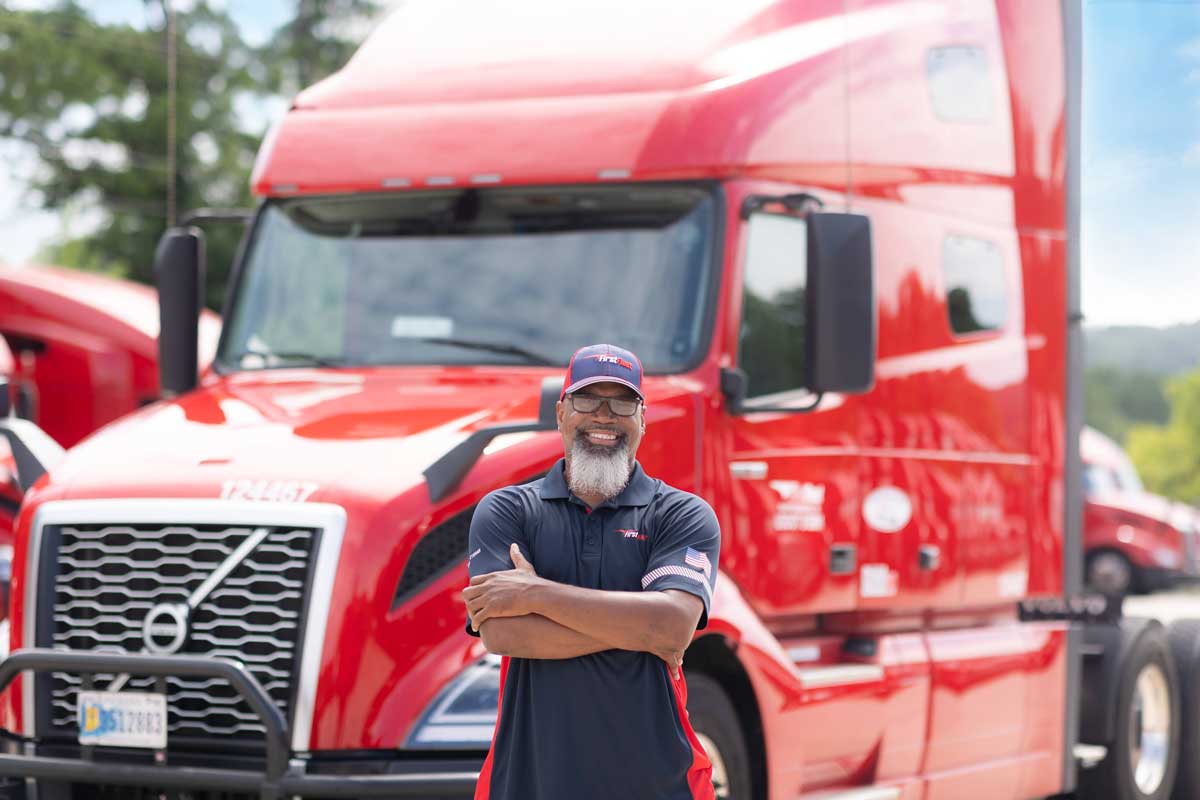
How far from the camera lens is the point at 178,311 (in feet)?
25.2

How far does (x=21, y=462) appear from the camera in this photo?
668 cm

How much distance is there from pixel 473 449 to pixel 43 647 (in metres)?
1.49

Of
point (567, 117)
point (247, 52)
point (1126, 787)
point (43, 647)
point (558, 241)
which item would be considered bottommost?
point (1126, 787)

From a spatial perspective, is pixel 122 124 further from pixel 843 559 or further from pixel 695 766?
pixel 695 766

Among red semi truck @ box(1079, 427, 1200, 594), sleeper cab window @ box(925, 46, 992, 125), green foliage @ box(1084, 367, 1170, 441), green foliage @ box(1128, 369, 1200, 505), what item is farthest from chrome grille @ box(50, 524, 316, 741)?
red semi truck @ box(1079, 427, 1200, 594)

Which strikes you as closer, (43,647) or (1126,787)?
(43,647)

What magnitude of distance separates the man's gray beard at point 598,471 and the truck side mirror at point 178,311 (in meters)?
3.76

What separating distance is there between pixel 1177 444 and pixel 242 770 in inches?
264

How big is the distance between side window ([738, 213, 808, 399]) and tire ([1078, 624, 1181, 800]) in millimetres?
2692

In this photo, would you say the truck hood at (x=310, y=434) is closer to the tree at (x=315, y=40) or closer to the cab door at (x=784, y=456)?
the cab door at (x=784, y=456)

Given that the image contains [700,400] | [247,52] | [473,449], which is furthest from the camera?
[247,52]

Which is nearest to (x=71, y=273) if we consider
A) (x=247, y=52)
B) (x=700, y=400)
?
(x=700, y=400)

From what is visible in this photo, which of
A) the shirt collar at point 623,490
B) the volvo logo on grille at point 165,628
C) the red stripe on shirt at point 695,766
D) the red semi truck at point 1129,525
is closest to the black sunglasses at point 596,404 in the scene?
the shirt collar at point 623,490

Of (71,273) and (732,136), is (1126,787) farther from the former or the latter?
(71,273)
